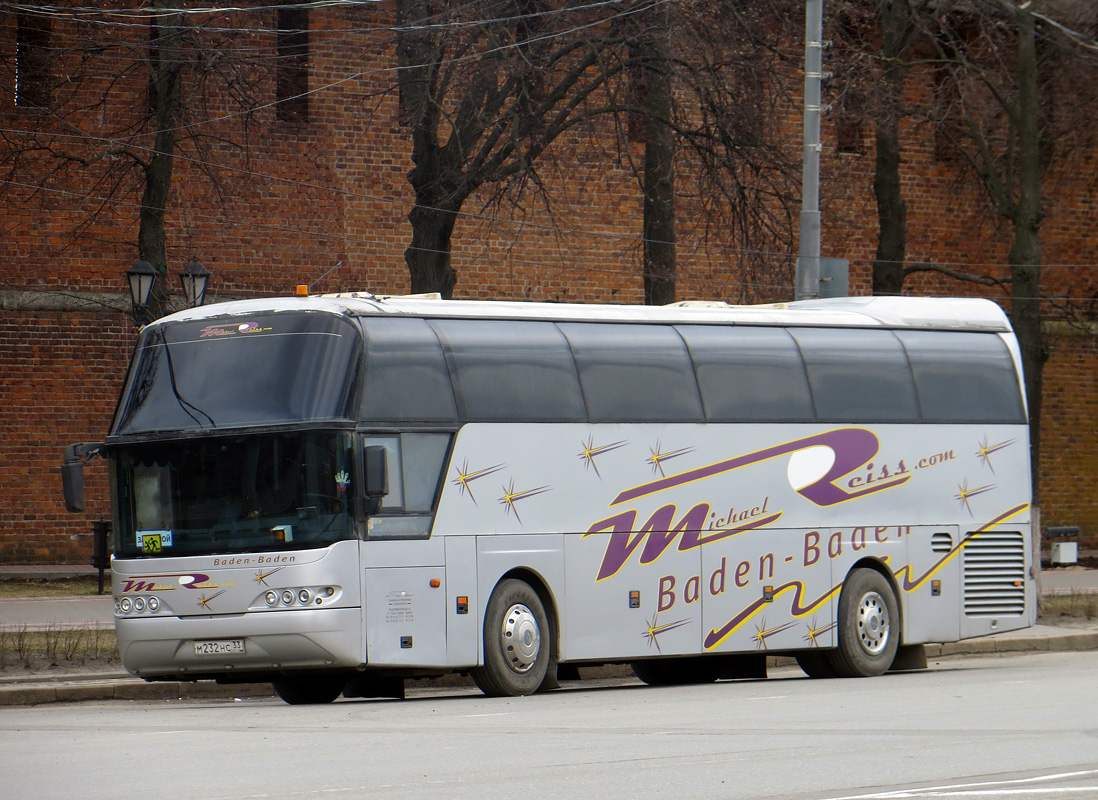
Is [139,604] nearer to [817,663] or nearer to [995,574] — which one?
[817,663]

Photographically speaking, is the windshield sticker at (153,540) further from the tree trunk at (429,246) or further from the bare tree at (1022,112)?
the bare tree at (1022,112)

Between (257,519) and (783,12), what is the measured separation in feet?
47.9

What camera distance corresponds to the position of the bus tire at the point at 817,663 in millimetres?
18297

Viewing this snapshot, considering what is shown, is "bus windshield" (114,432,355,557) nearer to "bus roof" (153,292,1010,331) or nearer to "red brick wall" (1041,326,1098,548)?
"bus roof" (153,292,1010,331)

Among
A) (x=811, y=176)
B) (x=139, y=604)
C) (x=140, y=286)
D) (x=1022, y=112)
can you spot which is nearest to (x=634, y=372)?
(x=139, y=604)

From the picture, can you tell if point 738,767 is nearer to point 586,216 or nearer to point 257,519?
point 257,519

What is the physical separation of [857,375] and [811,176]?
4.10 m

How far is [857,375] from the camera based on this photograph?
59.7 ft

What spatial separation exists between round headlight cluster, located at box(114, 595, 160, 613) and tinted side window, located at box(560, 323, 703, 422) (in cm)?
409

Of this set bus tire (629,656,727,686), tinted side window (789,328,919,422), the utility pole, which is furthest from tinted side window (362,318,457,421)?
the utility pole

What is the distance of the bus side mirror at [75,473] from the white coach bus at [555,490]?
0.08 feet

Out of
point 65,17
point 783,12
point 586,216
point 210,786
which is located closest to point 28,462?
point 65,17

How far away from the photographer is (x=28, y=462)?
27406 millimetres

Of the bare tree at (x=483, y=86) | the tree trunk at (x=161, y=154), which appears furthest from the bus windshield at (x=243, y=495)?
the tree trunk at (x=161, y=154)
